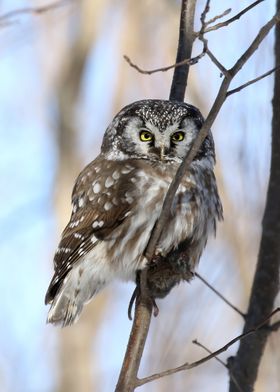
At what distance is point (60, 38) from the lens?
10031mm

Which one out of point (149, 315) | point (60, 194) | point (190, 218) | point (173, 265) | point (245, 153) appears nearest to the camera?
point (149, 315)

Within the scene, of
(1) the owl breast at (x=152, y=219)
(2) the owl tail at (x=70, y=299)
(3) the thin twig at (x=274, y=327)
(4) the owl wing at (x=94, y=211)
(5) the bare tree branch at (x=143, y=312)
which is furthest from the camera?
(2) the owl tail at (x=70, y=299)

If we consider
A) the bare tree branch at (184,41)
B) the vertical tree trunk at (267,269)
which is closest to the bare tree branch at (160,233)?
the vertical tree trunk at (267,269)

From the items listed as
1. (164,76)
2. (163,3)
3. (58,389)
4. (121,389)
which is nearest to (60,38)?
(163,3)

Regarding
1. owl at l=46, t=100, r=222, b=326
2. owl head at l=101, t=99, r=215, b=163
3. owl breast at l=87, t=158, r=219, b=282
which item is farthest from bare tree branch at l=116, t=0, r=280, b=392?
owl head at l=101, t=99, r=215, b=163

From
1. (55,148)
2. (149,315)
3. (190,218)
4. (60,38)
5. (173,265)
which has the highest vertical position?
(60,38)

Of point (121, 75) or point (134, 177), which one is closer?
point (134, 177)

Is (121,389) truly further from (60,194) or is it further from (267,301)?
(60,194)

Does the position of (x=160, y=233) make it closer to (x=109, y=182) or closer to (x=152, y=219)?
(x=152, y=219)

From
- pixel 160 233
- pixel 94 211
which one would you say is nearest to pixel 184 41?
pixel 94 211

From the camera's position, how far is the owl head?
443 centimetres

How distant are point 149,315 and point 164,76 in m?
4.81

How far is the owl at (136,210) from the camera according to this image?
4.21 meters

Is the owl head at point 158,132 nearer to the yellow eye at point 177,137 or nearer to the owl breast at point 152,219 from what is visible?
the yellow eye at point 177,137
